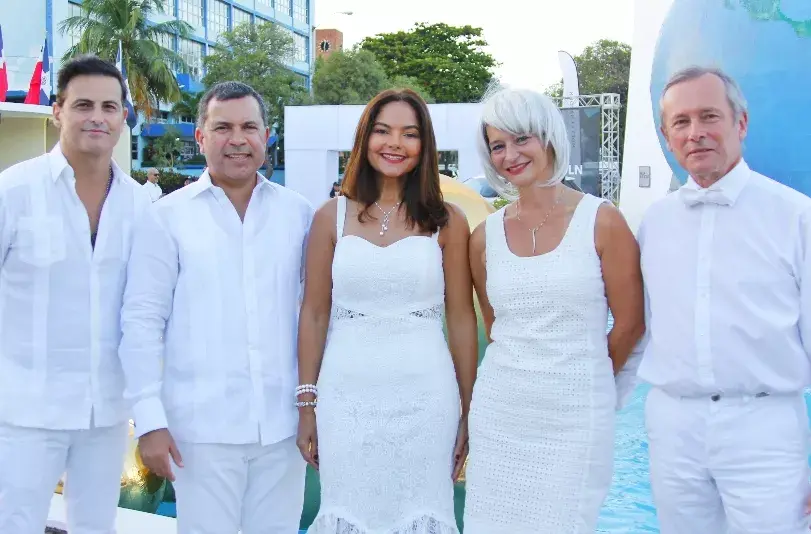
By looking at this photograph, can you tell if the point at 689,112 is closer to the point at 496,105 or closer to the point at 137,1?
the point at 496,105

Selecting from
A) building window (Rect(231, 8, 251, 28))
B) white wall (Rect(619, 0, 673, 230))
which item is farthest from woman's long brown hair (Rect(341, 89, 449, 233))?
building window (Rect(231, 8, 251, 28))

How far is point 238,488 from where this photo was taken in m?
2.87

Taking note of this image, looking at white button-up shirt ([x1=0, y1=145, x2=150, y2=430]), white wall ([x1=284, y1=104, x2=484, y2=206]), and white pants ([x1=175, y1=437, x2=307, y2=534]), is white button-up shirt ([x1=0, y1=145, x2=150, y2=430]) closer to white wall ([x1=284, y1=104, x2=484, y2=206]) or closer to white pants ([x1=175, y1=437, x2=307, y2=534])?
white pants ([x1=175, y1=437, x2=307, y2=534])

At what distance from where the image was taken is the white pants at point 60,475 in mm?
2848

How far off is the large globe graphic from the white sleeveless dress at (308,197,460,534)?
3.39m

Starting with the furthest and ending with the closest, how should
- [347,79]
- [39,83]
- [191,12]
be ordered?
[191,12] < [347,79] < [39,83]

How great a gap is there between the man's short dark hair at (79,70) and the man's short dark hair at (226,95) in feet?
1.18

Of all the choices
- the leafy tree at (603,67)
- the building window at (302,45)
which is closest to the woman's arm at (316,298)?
the leafy tree at (603,67)

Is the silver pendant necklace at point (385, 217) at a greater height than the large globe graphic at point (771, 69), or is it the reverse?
the large globe graphic at point (771, 69)

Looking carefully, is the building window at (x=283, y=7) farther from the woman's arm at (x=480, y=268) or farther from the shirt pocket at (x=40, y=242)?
the woman's arm at (x=480, y=268)

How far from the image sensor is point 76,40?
Result: 34594 millimetres

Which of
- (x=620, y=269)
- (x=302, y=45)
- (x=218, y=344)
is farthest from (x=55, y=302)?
(x=302, y=45)

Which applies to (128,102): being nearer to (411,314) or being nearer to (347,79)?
(411,314)

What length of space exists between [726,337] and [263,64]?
35.8m
